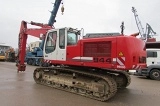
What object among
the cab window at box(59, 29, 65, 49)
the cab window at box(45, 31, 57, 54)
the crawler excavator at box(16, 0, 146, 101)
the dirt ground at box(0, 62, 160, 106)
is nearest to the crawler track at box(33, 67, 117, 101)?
the crawler excavator at box(16, 0, 146, 101)

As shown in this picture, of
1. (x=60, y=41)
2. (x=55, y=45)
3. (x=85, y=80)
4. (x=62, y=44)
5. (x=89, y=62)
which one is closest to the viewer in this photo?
(x=89, y=62)

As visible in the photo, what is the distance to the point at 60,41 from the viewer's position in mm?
9773

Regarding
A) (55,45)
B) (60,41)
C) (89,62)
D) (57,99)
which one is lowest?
(57,99)

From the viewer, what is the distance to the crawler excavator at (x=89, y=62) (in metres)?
7.73

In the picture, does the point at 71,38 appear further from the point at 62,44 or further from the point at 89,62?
the point at 89,62

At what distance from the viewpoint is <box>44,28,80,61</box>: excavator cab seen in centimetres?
955

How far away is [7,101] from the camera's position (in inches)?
290

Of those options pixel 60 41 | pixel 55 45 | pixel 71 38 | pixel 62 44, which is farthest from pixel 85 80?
pixel 55 45

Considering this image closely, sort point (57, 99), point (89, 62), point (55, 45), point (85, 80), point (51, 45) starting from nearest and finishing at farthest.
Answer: point (57, 99) < point (89, 62) < point (85, 80) < point (55, 45) < point (51, 45)

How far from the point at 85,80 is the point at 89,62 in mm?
775

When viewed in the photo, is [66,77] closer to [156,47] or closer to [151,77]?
[151,77]

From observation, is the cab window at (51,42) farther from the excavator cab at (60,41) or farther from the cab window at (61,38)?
the cab window at (61,38)

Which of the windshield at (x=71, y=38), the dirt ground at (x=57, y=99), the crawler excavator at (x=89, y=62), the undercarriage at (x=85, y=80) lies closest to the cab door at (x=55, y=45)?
the crawler excavator at (x=89, y=62)

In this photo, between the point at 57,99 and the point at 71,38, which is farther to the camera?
the point at 71,38
